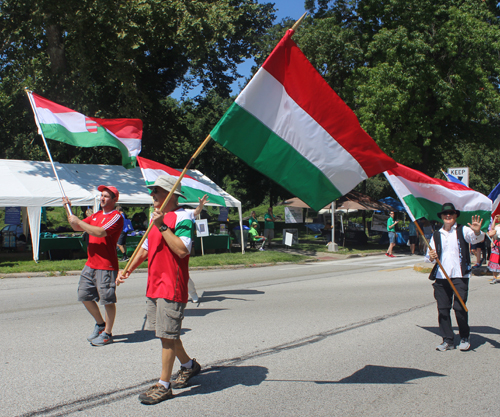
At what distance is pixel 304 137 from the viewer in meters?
4.91

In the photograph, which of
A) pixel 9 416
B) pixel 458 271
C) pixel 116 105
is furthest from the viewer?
pixel 116 105

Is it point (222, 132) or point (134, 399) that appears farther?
point (222, 132)

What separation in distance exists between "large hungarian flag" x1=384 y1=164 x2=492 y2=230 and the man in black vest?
0.47m

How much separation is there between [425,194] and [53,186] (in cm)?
1324

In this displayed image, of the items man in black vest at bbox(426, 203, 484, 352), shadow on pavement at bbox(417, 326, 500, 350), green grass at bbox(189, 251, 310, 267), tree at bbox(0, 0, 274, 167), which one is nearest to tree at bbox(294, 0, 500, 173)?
tree at bbox(0, 0, 274, 167)

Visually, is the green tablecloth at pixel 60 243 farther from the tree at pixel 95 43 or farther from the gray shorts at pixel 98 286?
the gray shorts at pixel 98 286

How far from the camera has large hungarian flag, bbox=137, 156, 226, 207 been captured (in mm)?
11977

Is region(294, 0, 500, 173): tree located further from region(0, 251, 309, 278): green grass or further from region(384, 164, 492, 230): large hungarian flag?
region(384, 164, 492, 230): large hungarian flag

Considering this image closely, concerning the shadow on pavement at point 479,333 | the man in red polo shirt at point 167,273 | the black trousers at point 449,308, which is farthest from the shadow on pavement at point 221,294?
the man in red polo shirt at point 167,273

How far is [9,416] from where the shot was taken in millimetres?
3615

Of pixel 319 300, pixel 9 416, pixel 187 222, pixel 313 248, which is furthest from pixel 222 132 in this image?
pixel 313 248

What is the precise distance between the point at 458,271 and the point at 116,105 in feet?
76.4

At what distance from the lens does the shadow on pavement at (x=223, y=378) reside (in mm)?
4268

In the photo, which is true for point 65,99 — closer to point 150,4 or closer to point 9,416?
point 150,4
